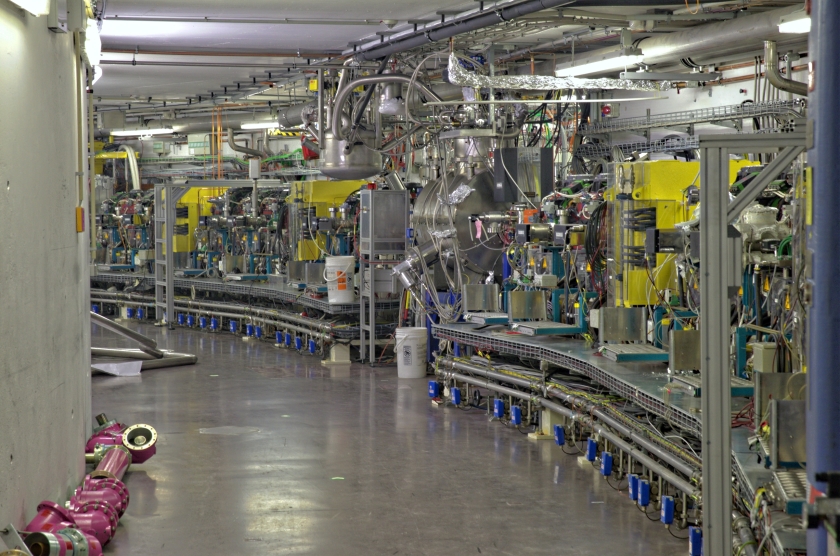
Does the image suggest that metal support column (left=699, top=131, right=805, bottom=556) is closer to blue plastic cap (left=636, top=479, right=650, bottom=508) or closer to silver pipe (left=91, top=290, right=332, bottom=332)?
blue plastic cap (left=636, top=479, right=650, bottom=508)

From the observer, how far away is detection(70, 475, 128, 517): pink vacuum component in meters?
4.69

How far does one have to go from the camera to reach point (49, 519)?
3941mm

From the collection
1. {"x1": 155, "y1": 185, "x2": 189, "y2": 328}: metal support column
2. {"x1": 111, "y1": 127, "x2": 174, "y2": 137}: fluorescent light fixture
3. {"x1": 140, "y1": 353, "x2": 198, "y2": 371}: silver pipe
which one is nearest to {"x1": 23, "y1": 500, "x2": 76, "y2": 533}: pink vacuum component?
{"x1": 140, "y1": 353, "x2": 198, "y2": 371}: silver pipe

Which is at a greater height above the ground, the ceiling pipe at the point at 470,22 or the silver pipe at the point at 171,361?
the ceiling pipe at the point at 470,22

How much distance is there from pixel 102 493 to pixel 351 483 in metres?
1.49

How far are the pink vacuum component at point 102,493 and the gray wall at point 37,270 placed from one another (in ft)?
0.22

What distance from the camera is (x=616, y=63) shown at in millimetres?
6855

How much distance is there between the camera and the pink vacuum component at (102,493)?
4.69 m

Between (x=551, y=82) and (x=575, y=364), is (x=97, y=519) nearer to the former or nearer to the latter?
(x=575, y=364)

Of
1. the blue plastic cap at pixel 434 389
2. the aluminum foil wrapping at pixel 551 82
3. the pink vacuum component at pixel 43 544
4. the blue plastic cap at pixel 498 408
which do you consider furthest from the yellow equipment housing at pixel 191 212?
the pink vacuum component at pixel 43 544

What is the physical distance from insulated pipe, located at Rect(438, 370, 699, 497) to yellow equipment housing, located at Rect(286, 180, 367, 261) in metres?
4.22

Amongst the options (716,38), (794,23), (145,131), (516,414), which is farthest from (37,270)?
(145,131)

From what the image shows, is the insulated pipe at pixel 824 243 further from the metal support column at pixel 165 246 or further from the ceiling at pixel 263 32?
the metal support column at pixel 165 246

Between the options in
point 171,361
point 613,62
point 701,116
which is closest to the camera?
point 613,62
